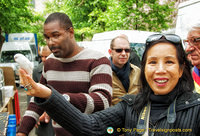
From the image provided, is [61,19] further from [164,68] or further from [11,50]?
[11,50]

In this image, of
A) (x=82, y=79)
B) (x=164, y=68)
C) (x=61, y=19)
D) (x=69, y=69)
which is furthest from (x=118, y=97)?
(x=61, y=19)

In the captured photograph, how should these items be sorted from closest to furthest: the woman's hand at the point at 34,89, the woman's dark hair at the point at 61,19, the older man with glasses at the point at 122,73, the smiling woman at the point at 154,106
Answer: the woman's hand at the point at 34,89 → the smiling woman at the point at 154,106 → the woman's dark hair at the point at 61,19 → the older man with glasses at the point at 122,73

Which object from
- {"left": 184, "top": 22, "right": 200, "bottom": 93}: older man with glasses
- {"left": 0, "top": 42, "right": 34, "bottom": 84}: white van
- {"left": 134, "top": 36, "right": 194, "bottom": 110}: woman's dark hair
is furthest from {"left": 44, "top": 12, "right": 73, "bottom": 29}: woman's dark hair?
{"left": 0, "top": 42, "right": 34, "bottom": 84}: white van

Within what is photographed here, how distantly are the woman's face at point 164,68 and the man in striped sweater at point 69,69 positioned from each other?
59cm

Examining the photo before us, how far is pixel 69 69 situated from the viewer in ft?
7.68

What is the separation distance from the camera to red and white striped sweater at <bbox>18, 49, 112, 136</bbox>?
2133 mm

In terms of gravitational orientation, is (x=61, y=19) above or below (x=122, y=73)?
above

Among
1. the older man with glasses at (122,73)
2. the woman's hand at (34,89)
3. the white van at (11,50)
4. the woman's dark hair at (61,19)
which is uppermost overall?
the woman's dark hair at (61,19)

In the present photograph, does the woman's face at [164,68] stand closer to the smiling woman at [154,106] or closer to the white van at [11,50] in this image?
the smiling woman at [154,106]

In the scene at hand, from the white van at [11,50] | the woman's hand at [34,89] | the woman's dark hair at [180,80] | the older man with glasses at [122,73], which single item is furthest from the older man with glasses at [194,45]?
the white van at [11,50]

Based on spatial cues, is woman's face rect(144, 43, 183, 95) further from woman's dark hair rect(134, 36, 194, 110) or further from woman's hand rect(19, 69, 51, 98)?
woman's hand rect(19, 69, 51, 98)

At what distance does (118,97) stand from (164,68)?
42 centimetres

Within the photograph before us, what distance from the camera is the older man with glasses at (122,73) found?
11.2 ft

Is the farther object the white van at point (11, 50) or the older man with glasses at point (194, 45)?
the white van at point (11, 50)
